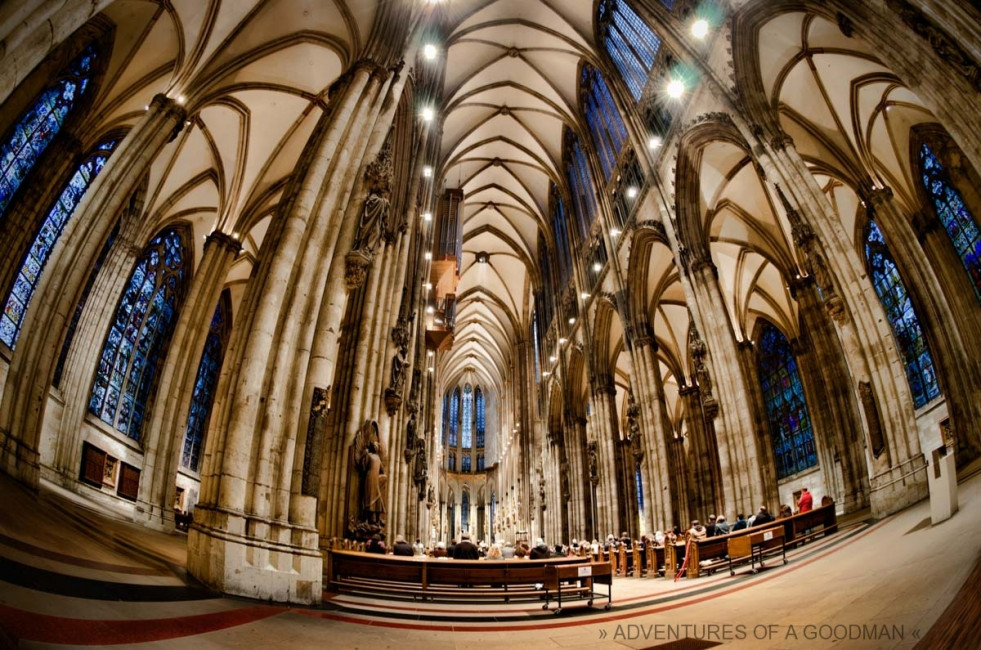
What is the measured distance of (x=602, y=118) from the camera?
19.2m

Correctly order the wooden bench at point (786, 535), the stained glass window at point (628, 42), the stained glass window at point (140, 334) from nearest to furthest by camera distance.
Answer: the wooden bench at point (786, 535), the stained glass window at point (140, 334), the stained glass window at point (628, 42)

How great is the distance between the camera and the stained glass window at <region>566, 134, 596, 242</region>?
21.4m

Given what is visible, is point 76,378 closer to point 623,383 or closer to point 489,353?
point 623,383

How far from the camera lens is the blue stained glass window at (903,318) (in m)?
13.7

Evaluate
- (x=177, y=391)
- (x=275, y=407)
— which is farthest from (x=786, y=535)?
(x=177, y=391)

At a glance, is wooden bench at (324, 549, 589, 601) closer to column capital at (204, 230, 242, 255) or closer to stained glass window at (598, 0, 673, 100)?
column capital at (204, 230, 242, 255)

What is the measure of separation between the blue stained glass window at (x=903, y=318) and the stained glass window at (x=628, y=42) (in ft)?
28.2

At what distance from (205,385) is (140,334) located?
4.43 m

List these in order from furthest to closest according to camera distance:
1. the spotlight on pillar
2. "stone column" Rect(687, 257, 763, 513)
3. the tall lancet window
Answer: the tall lancet window → the spotlight on pillar → "stone column" Rect(687, 257, 763, 513)

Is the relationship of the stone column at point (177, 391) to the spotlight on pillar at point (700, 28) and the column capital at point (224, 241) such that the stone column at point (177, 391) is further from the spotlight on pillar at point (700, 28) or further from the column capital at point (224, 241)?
the spotlight on pillar at point (700, 28)

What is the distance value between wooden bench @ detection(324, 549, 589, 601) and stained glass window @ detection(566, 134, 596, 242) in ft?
55.3

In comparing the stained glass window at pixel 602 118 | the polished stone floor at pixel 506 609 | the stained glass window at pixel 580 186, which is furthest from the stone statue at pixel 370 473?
the stained glass window at pixel 580 186

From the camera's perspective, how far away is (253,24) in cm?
1052

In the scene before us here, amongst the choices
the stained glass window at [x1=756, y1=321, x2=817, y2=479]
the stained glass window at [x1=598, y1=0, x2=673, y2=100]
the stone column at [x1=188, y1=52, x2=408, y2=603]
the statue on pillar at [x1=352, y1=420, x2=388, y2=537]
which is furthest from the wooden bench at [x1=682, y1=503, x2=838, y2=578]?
the stained glass window at [x1=598, y1=0, x2=673, y2=100]
